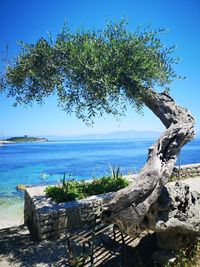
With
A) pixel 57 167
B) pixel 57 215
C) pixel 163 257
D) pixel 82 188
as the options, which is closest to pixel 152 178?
pixel 163 257

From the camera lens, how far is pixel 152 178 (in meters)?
6.85

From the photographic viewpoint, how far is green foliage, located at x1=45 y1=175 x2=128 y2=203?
12.5 meters

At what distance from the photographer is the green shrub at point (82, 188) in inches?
493

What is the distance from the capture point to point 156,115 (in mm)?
9703

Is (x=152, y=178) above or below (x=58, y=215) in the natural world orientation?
above

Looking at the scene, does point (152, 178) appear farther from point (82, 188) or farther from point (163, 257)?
point (82, 188)

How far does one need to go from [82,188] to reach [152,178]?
7402mm

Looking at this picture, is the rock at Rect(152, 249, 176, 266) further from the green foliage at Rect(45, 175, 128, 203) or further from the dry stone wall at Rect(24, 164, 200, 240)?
the green foliage at Rect(45, 175, 128, 203)

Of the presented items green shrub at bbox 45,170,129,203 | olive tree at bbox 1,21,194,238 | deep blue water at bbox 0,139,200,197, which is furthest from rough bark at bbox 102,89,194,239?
deep blue water at bbox 0,139,200,197

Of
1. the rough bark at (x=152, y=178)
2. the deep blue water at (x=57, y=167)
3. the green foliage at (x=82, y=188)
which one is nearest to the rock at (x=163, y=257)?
the rough bark at (x=152, y=178)

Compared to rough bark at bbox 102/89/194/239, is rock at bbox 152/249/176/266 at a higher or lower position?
lower

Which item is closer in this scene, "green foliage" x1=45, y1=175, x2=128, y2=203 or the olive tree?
the olive tree

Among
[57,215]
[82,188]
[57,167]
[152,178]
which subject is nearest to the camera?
[152,178]

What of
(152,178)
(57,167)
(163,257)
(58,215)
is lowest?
(57,167)
